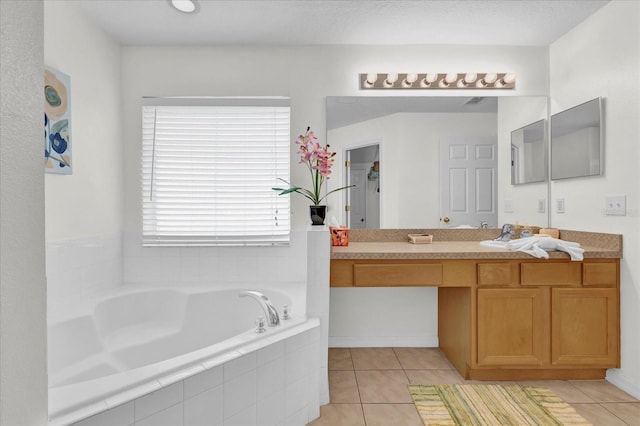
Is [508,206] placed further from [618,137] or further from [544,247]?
[618,137]

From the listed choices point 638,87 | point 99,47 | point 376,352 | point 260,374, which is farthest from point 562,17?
point 99,47

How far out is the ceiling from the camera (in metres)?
2.24

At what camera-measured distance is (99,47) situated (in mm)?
2455

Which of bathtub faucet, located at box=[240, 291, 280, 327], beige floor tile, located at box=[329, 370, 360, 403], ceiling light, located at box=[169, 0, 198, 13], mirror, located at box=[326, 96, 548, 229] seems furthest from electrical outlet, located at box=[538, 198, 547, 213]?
ceiling light, located at box=[169, 0, 198, 13]

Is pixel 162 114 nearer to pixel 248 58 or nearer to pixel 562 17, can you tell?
pixel 248 58

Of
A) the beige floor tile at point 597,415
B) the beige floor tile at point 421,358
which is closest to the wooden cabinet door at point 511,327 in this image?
the beige floor tile at point 597,415

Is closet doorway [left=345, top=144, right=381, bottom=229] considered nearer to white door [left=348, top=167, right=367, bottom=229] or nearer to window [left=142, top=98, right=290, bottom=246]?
white door [left=348, top=167, right=367, bottom=229]

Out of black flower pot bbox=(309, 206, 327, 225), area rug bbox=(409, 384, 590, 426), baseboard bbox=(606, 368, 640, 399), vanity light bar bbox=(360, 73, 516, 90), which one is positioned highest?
vanity light bar bbox=(360, 73, 516, 90)

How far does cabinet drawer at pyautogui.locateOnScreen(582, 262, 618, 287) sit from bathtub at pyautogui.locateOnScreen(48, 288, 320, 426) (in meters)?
1.68

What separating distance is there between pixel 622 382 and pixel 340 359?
172 centimetres

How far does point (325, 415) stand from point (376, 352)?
92 centimetres

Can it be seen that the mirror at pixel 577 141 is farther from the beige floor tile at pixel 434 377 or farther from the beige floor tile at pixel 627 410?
the beige floor tile at pixel 434 377

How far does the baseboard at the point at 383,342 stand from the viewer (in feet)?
9.29

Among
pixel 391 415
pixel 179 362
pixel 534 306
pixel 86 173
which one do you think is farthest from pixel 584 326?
pixel 86 173
